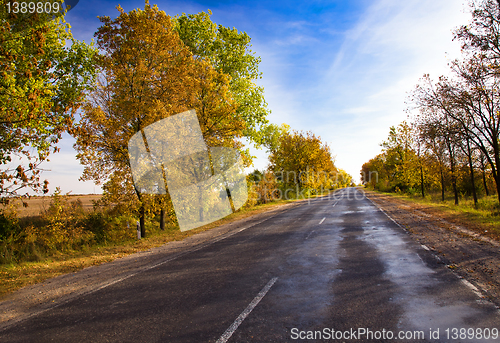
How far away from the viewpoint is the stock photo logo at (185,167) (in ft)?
43.7

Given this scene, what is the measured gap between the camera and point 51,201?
456 inches

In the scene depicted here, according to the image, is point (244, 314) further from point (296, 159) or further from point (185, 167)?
point (296, 159)

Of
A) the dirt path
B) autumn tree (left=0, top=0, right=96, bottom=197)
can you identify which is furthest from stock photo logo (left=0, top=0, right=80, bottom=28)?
the dirt path

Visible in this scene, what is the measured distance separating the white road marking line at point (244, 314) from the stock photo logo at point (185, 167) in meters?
9.67

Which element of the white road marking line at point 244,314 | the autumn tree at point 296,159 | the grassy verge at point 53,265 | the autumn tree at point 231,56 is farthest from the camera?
the autumn tree at point 296,159

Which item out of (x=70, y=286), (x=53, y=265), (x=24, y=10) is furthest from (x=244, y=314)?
(x=24, y=10)

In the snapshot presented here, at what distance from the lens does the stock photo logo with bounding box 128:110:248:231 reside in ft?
43.7

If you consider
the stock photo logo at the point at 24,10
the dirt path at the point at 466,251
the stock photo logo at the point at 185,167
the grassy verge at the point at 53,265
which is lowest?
the dirt path at the point at 466,251

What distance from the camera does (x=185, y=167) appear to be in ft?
51.9

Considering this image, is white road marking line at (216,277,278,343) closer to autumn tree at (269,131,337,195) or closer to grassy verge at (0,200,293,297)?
grassy verge at (0,200,293,297)

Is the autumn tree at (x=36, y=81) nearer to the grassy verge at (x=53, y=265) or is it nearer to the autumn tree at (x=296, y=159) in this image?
the grassy verge at (x=53, y=265)

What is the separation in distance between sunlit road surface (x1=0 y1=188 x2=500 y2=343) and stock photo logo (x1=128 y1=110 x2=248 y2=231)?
22.9 feet

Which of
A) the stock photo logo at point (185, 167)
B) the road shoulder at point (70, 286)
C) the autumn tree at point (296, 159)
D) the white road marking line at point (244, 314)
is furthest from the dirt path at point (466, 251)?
the autumn tree at point (296, 159)

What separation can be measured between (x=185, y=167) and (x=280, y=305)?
12.3 metres
